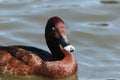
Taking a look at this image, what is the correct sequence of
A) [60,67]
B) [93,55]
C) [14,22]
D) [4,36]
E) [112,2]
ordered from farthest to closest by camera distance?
[112,2] → [14,22] → [4,36] → [93,55] → [60,67]

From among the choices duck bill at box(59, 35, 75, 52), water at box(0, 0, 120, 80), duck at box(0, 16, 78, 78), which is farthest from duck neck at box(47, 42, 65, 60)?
water at box(0, 0, 120, 80)

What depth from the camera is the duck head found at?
35.0 ft

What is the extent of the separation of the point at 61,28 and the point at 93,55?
4.80 ft

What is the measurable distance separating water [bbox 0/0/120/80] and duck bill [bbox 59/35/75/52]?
28.5 inches

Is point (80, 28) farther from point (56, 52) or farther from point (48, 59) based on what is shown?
point (48, 59)

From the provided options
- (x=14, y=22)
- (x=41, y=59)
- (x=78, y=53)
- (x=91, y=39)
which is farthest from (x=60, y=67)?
(x=14, y=22)

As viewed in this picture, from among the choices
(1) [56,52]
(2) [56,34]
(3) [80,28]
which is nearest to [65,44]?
(2) [56,34]

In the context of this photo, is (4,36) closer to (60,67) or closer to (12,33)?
(12,33)

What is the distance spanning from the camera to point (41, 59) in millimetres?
10805

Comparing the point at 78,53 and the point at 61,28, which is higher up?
the point at 61,28

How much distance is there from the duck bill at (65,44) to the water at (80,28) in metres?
0.72

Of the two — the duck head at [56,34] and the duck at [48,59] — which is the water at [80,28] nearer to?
the duck at [48,59]

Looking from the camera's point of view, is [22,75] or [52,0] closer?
[22,75]

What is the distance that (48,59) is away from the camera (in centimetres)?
1084
